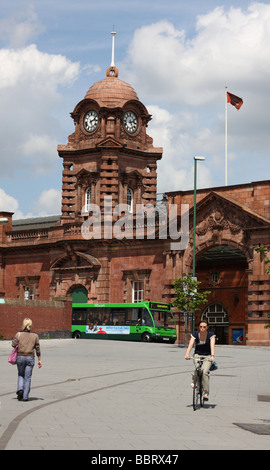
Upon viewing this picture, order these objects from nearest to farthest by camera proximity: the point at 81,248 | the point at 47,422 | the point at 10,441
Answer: the point at 10,441 → the point at 47,422 → the point at 81,248

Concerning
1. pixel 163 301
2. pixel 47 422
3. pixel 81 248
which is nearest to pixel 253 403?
pixel 47 422

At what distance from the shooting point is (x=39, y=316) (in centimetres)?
5578

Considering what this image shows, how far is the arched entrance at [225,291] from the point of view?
65500 mm

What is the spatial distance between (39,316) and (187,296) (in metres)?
12.4

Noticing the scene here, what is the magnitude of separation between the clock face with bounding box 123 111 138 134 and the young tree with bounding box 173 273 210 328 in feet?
75.4

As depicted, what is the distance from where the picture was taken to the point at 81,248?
64.7 m

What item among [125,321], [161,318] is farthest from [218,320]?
[125,321]

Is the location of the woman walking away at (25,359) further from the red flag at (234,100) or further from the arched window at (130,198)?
the arched window at (130,198)

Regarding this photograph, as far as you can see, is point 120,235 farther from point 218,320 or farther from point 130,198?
point 218,320

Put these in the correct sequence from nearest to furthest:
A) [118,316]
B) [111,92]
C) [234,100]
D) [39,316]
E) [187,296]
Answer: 1. [187,296]
2. [39,316]
3. [118,316]
4. [234,100]
5. [111,92]
